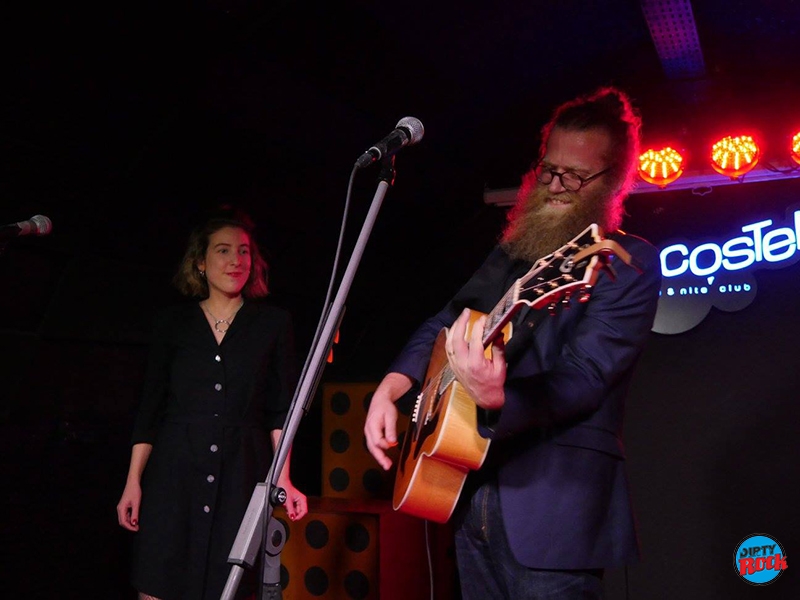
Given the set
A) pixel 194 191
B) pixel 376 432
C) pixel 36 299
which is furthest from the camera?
pixel 194 191

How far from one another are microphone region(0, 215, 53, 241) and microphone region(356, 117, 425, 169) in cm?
117

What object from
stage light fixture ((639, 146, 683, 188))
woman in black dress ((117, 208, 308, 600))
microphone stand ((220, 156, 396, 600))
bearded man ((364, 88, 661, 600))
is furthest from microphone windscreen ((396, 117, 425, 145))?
stage light fixture ((639, 146, 683, 188))

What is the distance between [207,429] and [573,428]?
5.10 feet

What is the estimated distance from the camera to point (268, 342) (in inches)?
119

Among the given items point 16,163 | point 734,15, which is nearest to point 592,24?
point 734,15

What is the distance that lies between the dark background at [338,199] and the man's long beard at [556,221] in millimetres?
1949

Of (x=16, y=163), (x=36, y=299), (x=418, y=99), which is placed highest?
(x=418, y=99)

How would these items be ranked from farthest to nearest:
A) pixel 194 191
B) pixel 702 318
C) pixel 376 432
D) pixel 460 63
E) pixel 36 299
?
1. pixel 702 318
2. pixel 460 63
3. pixel 194 191
4. pixel 36 299
5. pixel 376 432

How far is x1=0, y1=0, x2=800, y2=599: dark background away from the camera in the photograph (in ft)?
10.8

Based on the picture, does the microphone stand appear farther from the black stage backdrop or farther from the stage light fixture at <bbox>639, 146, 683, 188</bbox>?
the stage light fixture at <bbox>639, 146, 683, 188</bbox>

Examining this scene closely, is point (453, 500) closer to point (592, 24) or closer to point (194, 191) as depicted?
point (194, 191)

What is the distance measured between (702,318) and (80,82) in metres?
3.92

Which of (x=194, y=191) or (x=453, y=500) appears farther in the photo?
(x=194, y=191)

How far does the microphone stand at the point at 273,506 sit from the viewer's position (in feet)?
5.05
